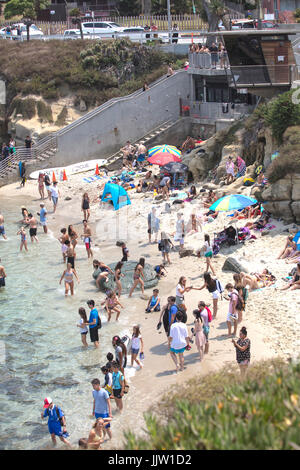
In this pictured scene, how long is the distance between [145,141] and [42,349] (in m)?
18.9

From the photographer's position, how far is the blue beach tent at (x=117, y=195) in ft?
79.8

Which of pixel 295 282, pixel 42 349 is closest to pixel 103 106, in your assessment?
pixel 295 282

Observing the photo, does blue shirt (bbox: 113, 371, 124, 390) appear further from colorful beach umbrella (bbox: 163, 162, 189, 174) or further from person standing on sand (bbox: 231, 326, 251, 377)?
colorful beach umbrella (bbox: 163, 162, 189, 174)

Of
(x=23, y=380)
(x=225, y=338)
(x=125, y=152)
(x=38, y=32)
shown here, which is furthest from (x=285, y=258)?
(x=38, y=32)

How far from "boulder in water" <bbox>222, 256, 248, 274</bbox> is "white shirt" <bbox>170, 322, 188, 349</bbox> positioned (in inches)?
201

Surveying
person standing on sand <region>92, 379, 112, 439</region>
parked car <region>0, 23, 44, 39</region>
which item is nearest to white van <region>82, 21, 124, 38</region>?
parked car <region>0, 23, 44, 39</region>

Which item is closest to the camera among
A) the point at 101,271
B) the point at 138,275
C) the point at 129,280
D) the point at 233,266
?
the point at 138,275

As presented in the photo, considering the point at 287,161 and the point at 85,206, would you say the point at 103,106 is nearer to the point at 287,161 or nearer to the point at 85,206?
the point at 85,206

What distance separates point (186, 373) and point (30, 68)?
27042 mm

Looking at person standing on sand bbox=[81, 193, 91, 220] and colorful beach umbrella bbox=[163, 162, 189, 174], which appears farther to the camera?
colorful beach umbrella bbox=[163, 162, 189, 174]

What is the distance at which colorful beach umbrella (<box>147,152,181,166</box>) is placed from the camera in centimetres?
2644

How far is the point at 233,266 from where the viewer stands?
18.3m

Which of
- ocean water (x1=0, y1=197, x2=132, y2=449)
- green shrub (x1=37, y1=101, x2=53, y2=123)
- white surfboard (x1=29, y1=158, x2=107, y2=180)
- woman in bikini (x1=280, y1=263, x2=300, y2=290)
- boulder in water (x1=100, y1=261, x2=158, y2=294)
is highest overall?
green shrub (x1=37, y1=101, x2=53, y2=123)

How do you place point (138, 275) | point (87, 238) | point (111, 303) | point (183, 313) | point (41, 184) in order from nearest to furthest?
1. point (183, 313)
2. point (111, 303)
3. point (138, 275)
4. point (87, 238)
5. point (41, 184)
